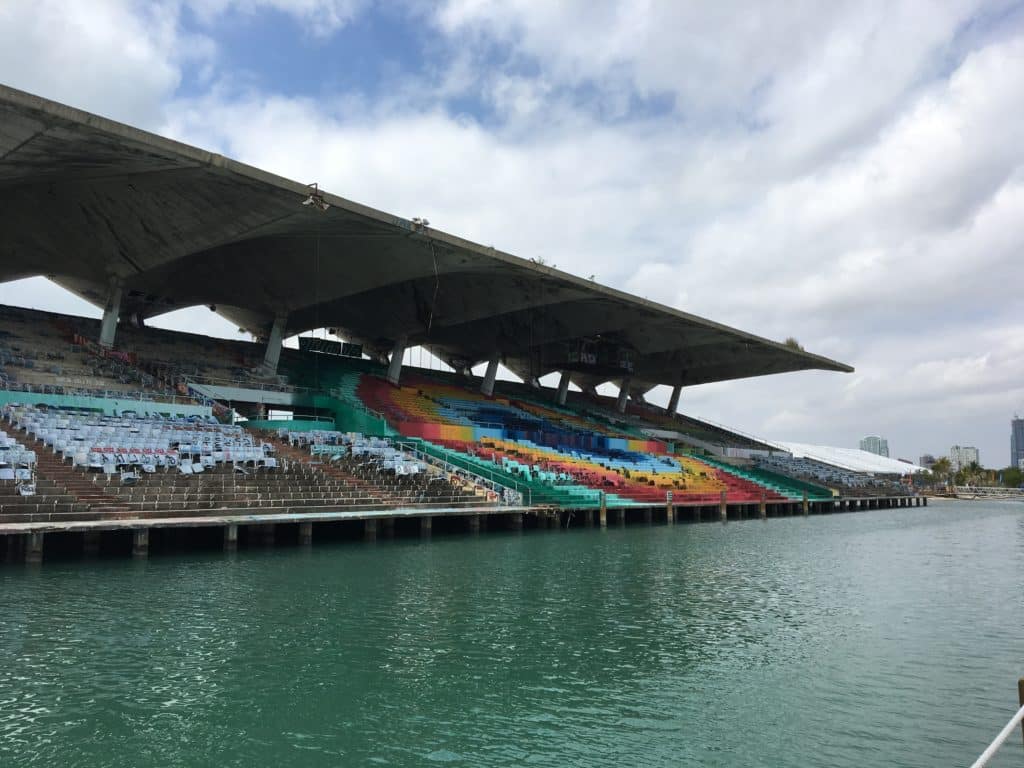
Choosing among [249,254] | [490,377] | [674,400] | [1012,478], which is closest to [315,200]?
[249,254]

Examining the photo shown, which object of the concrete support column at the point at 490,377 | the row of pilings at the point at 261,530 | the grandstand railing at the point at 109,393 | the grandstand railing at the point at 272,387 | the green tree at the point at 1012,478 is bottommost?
the row of pilings at the point at 261,530

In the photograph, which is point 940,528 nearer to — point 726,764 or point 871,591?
point 871,591

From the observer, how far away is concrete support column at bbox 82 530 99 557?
22.2 metres

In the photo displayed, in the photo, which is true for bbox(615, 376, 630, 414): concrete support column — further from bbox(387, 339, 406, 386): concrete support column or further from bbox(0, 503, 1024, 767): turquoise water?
bbox(0, 503, 1024, 767): turquoise water

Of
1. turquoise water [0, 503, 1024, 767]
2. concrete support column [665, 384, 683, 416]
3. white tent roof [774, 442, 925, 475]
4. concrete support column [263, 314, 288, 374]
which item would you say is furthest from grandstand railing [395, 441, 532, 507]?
white tent roof [774, 442, 925, 475]

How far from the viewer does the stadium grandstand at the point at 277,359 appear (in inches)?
1035

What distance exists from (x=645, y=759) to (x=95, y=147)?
27.5m

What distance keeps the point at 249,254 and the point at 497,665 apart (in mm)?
36623

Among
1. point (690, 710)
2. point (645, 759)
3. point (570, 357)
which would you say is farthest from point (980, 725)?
point (570, 357)

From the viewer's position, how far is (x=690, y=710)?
9.80m

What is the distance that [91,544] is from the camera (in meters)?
→ 22.5

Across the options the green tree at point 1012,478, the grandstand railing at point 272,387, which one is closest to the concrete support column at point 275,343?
the grandstand railing at point 272,387

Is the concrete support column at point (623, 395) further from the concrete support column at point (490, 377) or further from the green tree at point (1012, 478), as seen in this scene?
the green tree at point (1012, 478)

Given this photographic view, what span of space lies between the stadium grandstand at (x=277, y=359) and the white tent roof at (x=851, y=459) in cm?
3498
